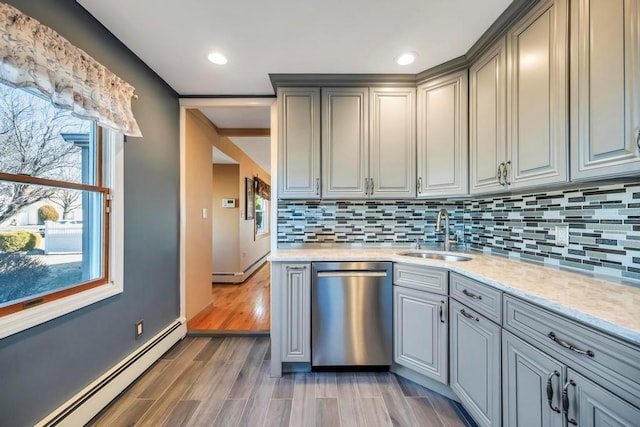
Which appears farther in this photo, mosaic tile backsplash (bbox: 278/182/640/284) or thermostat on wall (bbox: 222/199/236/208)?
thermostat on wall (bbox: 222/199/236/208)

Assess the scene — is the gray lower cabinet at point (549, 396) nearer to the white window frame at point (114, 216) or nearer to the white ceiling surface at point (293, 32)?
the white ceiling surface at point (293, 32)

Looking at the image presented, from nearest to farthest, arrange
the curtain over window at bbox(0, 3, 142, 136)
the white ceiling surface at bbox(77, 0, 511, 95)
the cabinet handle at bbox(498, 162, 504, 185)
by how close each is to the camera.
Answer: the curtain over window at bbox(0, 3, 142, 136), the white ceiling surface at bbox(77, 0, 511, 95), the cabinet handle at bbox(498, 162, 504, 185)

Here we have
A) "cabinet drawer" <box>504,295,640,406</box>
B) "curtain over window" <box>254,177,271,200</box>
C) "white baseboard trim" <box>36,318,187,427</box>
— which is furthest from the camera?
"curtain over window" <box>254,177,271,200</box>

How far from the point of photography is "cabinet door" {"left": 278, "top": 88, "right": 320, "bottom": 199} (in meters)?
2.22

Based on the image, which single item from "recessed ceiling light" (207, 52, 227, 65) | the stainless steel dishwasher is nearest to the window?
"recessed ceiling light" (207, 52, 227, 65)

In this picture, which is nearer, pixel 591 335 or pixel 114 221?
pixel 591 335

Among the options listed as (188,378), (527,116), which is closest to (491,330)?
(527,116)

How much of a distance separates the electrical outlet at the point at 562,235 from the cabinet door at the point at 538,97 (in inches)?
14.5

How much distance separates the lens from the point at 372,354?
1934 mm

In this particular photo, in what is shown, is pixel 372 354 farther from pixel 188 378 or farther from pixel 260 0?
pixel 260 0

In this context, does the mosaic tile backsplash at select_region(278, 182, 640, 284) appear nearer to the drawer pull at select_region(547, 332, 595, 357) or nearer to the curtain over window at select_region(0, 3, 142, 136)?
the drawer pull at select_region(547, 332, 595, 357)

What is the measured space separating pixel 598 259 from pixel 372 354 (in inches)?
57.6

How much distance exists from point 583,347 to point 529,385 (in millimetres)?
342

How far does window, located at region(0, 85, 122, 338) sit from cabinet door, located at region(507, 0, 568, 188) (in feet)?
8.31
